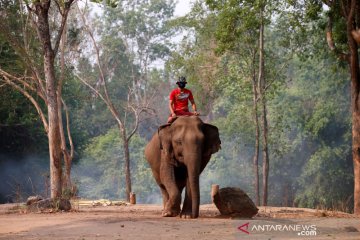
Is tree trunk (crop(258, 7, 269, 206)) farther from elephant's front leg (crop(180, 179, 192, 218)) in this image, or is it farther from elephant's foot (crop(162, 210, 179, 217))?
elephant's front leg (crop(180, 179, 192, 218))

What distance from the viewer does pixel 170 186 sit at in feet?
52.4

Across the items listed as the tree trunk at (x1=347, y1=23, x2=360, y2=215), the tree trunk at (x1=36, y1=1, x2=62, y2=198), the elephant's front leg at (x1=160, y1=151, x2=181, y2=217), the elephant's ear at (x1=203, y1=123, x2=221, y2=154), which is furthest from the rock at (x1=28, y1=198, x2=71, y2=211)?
the tree trunk at (x1=347, y1=23, x2=360, y2=215)

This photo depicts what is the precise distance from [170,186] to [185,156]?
104cm

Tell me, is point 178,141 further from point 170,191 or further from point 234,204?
point 234,204

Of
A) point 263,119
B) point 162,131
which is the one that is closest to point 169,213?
point 162,131

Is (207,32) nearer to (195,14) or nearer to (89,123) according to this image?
(195,14)

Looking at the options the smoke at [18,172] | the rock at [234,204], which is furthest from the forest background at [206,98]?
the rock at [234,204]

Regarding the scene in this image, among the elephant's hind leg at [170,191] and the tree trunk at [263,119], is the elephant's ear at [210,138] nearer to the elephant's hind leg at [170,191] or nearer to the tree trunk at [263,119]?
the elephant's hind leg at [170,191]

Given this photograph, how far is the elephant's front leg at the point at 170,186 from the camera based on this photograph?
622 inches

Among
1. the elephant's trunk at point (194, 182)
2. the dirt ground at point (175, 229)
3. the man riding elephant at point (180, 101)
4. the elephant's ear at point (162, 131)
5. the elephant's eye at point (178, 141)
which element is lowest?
the dirt ground at point (175, 229)

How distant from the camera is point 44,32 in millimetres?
19922

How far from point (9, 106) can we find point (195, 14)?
33.4 feet

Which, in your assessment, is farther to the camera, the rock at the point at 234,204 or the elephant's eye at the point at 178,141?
the rock at the point at 234,204

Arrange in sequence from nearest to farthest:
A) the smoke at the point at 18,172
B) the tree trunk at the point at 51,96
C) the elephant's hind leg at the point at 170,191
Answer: the elephant's hind leg at the point at 170,191
the tree trunk at the point at 51,96
the smoke at the point at 18,172
